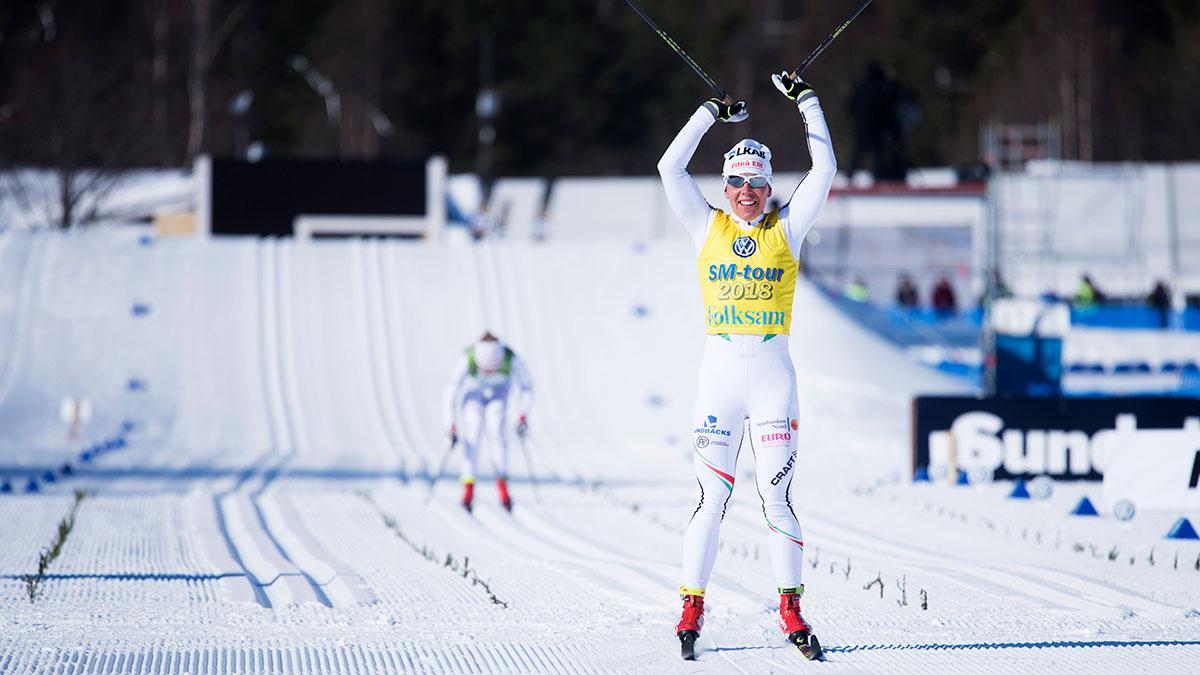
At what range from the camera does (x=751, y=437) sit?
22.4 ft

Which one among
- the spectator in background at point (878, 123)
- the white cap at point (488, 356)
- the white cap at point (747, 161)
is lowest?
the white cap at point (488, 356)

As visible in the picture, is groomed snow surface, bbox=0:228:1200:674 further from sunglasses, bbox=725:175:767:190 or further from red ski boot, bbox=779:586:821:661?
sunglasses, bbox=725:175:767:190

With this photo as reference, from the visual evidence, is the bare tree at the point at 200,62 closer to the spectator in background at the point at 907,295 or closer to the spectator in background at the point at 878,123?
the spectator in background at the point at 878,123

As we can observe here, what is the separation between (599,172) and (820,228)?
3118 centimetres

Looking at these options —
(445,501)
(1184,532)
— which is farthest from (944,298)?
(1184,532)

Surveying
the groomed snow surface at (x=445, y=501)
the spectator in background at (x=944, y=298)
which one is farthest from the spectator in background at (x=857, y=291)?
the groomed snow surface at (x=445, y=501)

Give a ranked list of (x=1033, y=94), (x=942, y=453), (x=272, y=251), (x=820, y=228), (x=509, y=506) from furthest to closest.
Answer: (x=1033, y=94)
(x=820, y=228)
(x=272, y=251)
(x=942, y=453)
(x=509, y=506)

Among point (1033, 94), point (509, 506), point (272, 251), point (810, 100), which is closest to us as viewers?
point (810, 100)

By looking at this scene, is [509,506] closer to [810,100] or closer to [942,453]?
[942,453]

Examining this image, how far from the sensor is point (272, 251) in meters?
29.5

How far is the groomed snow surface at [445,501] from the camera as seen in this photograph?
23.0ft

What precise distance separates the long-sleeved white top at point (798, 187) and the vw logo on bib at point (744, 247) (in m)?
0.09

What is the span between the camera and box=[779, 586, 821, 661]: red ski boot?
6543 mm

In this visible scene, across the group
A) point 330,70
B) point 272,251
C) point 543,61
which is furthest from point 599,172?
point 272,251
